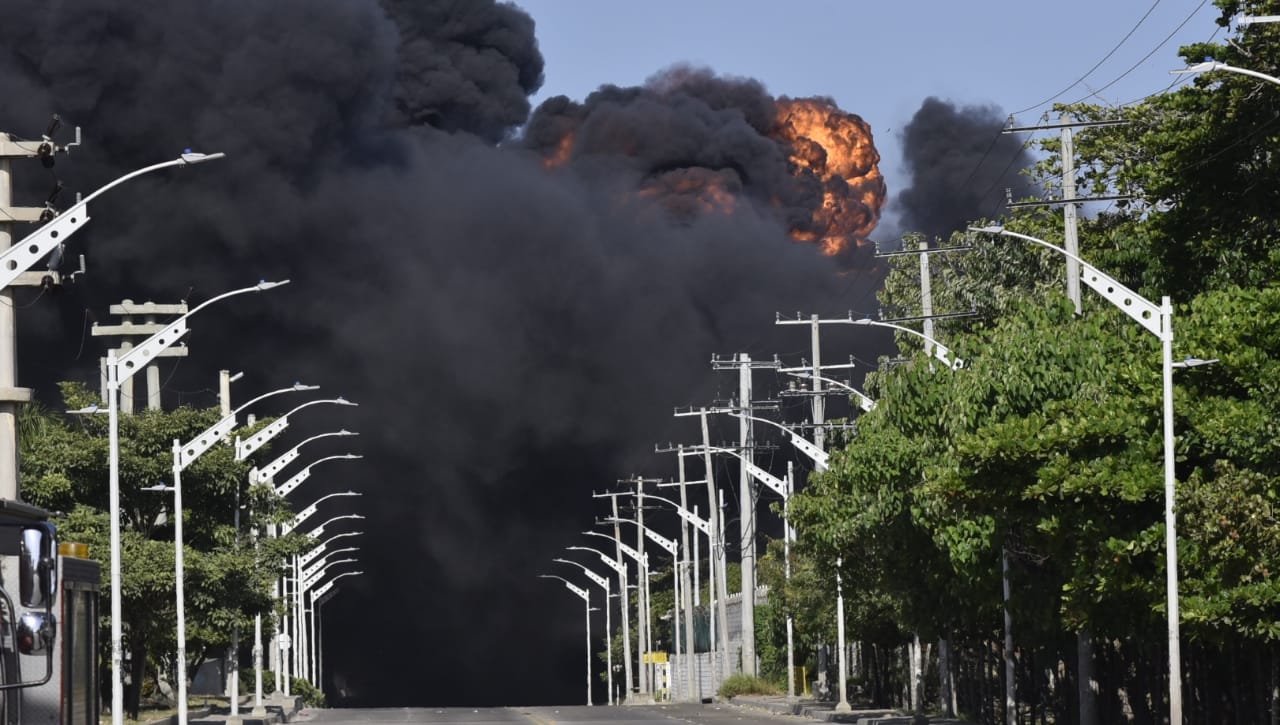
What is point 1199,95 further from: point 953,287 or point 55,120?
point 953,287

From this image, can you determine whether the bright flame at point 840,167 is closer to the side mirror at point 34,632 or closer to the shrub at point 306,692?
the shrub at point 306,692

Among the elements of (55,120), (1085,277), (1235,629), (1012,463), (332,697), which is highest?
(55,120)

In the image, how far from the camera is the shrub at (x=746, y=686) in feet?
268

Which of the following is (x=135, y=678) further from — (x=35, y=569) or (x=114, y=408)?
(x=35, y=569)

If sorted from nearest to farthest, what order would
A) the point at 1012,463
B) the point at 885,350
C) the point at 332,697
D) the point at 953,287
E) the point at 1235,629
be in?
the point at 1235,629 < the point at 1012,463 < the point at 953,287 < the point at 885,350 < the point at 332,697

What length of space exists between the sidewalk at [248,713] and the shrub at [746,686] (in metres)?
18.0

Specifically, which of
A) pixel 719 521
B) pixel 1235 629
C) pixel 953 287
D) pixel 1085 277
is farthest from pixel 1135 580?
pixel 719 521

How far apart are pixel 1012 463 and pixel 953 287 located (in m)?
32.1

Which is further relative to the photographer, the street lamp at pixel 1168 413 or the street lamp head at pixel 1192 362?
the street lamp head at pixel 1192 362

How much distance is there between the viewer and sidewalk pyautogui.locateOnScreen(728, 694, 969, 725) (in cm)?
5047

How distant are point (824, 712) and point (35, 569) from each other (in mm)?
48239

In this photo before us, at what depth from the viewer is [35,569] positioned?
1341cm

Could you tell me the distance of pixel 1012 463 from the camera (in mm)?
30562

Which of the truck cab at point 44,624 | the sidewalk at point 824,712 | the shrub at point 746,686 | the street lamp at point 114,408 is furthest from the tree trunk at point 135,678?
the shrub at point 746,686
